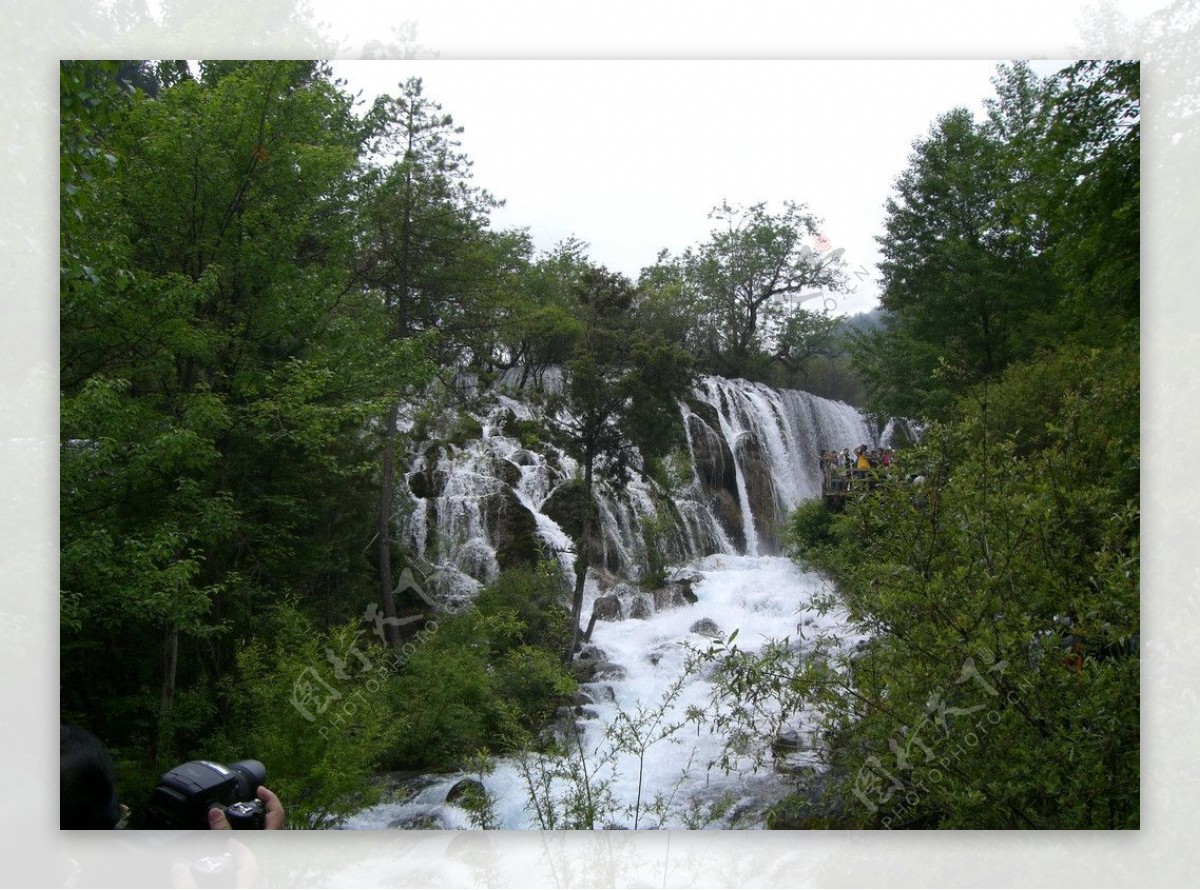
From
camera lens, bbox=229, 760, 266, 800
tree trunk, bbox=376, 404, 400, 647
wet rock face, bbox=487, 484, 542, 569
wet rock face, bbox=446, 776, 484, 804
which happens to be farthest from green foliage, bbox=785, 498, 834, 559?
camera lens, bbox=229, 760, 266, 800

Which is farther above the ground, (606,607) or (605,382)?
(605,382)

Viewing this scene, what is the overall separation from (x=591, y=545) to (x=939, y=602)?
178cm

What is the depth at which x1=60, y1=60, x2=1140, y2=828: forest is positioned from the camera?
143 inches

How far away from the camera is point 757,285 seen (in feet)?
15.5

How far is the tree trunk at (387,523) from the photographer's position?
14.8 feet

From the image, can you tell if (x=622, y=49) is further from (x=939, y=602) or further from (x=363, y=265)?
(x=939, y=602)

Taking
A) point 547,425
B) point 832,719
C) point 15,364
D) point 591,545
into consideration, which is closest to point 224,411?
point 15,364

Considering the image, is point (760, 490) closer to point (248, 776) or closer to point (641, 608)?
point (641, 608)

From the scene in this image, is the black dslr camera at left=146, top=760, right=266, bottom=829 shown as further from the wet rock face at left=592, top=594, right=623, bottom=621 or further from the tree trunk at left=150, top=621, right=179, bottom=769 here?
the wet rock face at left=592, top=594, right=623, bottom=621

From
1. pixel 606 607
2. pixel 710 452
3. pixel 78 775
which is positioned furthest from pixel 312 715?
pixel 710 452

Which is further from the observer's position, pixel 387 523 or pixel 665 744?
pixel 387 523

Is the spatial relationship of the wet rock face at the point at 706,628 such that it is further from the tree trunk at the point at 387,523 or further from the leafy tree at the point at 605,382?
the tree trunk at the point at 387,523

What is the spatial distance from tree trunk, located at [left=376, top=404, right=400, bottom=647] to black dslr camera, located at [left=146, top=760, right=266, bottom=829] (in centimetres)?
158

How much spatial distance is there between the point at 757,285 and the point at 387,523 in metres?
2.23
